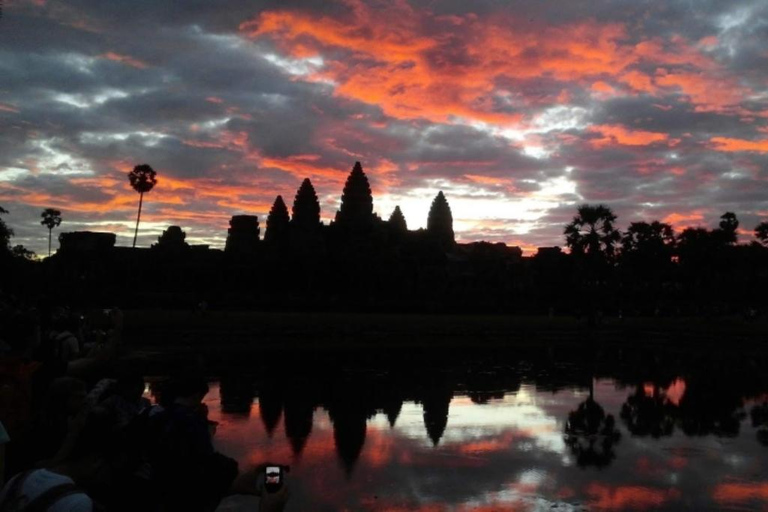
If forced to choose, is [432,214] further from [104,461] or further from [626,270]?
[104,461]

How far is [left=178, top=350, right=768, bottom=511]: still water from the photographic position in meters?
8.12

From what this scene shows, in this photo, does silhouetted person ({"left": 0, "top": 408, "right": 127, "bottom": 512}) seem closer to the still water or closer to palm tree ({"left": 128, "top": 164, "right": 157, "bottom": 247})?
the still water

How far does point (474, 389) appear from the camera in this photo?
1705cm

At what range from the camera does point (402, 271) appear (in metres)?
66.7

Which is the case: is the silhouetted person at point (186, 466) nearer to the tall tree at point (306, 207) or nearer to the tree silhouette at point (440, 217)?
the tall tree at point (306, 207)

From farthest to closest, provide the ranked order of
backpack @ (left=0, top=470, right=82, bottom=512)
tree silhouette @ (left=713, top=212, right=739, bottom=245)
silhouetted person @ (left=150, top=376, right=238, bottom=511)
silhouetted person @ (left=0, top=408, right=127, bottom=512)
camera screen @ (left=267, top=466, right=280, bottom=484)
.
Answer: tree silhouette @ (left=713, top=212, right=739, bottom=245) < silhouetted person @ (left=150, top=376, right=238, bottom=511) < silhouetted person @ (left=0, top=408, right=127, bottom=512) < camera screen @ (left=267, top=466, right=280, bottom=484) < backpack @ (left=0, top=470, right=82, bottom=512)

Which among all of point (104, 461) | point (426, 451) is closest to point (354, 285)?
point (426, 451)

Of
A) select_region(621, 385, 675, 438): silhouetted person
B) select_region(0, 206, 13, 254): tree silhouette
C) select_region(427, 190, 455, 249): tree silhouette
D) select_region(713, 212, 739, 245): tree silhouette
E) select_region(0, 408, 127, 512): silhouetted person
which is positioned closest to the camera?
select_region(0, 408, 127, 512): silhouetted person

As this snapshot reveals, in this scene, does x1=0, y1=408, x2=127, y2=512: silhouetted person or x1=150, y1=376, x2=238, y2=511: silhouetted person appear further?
x1=150, y1=376, x2=238, y2=511: silhouetted person

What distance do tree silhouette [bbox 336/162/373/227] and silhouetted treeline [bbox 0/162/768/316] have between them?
14cm

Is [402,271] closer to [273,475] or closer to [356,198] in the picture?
[356,198]

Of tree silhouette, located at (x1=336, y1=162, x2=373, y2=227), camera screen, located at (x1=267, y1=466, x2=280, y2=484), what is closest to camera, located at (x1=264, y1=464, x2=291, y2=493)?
camera screen, located at (x1=267, y1=466, x2=280, y2=484)

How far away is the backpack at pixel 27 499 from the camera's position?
9.09 feet

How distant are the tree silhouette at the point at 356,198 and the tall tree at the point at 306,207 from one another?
3.60 metres
